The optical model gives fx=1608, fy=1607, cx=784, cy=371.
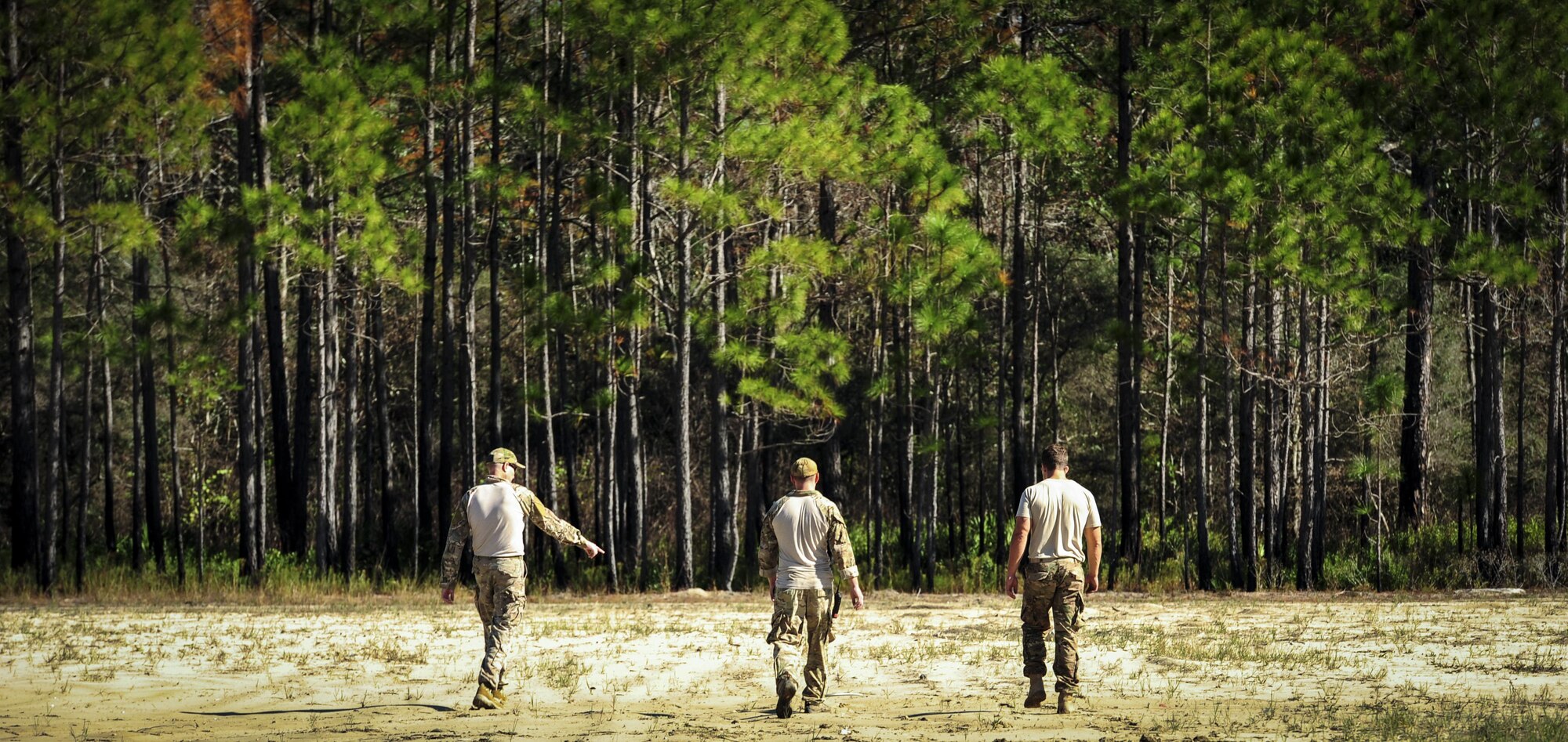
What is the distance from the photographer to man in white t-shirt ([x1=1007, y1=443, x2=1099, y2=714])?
9.66 meters

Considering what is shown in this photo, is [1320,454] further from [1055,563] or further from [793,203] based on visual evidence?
[1055,563]

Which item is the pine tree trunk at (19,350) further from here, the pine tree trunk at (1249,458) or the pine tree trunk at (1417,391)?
the pine tree trunk at (1417,391)

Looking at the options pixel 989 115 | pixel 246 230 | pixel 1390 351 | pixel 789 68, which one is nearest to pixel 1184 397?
pixel 1390 351

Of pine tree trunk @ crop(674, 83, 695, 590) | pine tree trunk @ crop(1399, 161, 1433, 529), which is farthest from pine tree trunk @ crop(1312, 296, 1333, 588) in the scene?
pine tree trunk @ crop(674, 83, 695, 590)

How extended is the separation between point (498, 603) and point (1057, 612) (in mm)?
3492

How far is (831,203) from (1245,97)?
23.6 feet

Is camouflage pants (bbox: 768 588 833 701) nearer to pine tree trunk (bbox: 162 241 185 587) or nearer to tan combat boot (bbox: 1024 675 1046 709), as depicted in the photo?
tan combat boot (bbox: 1024 675 1046 709)

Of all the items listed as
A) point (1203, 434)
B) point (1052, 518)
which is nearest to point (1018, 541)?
point (1052, 518)

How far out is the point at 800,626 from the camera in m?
9.74

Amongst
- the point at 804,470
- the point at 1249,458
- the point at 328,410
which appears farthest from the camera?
the point at 328,410

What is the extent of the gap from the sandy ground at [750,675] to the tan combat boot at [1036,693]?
0.08 m

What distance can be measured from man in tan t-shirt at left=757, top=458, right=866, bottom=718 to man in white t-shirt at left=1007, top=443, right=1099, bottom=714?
1.08m

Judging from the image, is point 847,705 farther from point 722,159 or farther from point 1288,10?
point 1288,10

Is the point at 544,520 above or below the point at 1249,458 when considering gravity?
below
